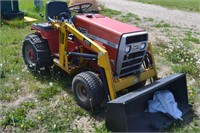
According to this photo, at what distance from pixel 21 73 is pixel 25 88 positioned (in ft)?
2.02

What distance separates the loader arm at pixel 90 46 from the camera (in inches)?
146

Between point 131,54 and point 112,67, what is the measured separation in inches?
12.4

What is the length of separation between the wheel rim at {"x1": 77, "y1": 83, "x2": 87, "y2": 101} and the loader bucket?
2.16 ft

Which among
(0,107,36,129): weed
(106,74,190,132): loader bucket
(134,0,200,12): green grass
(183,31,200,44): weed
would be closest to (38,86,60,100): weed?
(0,107,36,129): weed

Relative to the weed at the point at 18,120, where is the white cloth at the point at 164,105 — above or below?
above

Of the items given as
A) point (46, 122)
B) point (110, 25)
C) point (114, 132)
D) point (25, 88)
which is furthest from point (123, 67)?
point (25, 88)

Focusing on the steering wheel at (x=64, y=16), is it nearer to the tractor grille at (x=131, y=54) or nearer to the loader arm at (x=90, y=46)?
the loader arm at (x=90, y=46)

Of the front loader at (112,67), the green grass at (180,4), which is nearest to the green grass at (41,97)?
the front loader at (112,67)

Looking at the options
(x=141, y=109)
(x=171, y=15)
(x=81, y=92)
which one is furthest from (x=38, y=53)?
(x=171, y=15)

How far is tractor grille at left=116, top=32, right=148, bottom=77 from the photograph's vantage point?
12.5 ft

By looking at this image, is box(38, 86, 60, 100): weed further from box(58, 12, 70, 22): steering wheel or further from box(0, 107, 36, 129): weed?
box(58, 12, 70, 22): steering wheel

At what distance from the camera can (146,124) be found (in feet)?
12.0

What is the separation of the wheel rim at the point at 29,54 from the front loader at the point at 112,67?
26 cm

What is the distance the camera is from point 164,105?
3.87 m
